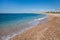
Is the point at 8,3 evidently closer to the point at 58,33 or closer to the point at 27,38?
the point at 27,38

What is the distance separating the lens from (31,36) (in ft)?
5.30

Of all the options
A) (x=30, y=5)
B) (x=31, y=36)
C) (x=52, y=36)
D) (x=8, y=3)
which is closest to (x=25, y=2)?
(x=30, y=5)

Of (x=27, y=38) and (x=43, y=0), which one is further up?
(x=43, y=0)

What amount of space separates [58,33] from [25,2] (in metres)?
0.73

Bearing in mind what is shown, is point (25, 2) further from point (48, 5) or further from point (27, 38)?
point (27, 38)

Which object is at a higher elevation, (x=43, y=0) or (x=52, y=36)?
(x=43, y=0)

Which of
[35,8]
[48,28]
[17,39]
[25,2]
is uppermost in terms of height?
[25,2]

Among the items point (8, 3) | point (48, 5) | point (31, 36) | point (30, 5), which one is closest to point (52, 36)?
point (31, 36)

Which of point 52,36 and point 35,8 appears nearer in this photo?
point 52,36

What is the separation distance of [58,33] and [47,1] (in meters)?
0.54

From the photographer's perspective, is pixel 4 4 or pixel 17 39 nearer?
pixel 17 39

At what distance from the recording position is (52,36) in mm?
1585

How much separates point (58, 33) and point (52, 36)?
0.12 m

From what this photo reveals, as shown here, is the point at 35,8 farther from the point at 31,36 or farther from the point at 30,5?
the point at 31,36
